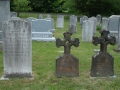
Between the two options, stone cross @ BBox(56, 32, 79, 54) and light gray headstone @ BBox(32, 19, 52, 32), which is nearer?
stone cross @ BBox(56, 32, 79, 54)

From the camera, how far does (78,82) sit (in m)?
6.69

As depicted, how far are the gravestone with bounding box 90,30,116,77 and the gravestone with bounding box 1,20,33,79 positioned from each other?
5.79ft

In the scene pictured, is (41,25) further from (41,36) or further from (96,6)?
(96,6)

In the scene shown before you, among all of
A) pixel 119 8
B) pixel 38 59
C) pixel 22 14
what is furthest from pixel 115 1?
pixel 38 59

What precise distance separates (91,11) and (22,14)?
11.5 m

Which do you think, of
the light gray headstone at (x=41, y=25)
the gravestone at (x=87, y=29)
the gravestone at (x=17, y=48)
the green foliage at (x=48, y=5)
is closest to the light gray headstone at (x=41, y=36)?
the light gray headstone at (x=41, y=25)

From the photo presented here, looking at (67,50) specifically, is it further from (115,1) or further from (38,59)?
(115,1)

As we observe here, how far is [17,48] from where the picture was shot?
6.79 metres

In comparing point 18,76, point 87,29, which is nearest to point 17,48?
point 18,76

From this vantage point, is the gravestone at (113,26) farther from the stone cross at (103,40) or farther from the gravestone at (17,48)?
the gravestone at (17,48)

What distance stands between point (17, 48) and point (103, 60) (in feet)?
7.64

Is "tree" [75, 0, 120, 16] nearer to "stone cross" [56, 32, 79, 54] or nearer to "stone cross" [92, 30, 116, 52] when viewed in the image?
"stone cross" [92, 30, 116, 52]

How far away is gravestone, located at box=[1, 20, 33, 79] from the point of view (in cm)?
669

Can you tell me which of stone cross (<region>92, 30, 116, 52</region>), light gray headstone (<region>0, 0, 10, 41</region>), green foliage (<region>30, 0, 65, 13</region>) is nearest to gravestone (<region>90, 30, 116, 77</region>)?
stone cross (<region>92, 30, 116, 52</region>)
